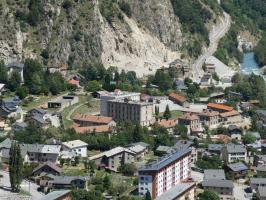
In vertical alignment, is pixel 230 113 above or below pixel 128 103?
below

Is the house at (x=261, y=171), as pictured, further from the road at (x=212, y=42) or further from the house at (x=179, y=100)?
the road at (x=212, y=42)

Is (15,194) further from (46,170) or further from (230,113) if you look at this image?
(230,113)

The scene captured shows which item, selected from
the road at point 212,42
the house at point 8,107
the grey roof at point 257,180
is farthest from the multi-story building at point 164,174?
the road at point 212,42

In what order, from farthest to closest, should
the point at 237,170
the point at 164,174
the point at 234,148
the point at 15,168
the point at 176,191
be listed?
the point at 234,148 < the point at 237,170 < the point at 164,174 < the point at 176,191 < the point at 15,168

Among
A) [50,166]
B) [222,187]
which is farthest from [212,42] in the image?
[222,187]

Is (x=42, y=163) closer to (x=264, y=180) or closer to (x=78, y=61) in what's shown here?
(x=264, y=180)

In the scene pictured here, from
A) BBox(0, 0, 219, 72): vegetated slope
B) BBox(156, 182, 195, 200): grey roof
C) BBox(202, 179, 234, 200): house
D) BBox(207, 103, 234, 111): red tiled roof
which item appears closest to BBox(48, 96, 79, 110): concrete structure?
BBox(207, 103, 234, 111): red tiled roof

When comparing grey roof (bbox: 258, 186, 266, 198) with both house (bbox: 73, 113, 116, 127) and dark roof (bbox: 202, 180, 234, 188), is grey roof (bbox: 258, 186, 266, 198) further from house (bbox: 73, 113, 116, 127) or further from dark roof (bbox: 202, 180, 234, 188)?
house (bbox: 73, 113, 116, 127)

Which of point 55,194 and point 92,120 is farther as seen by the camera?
point 92,120
